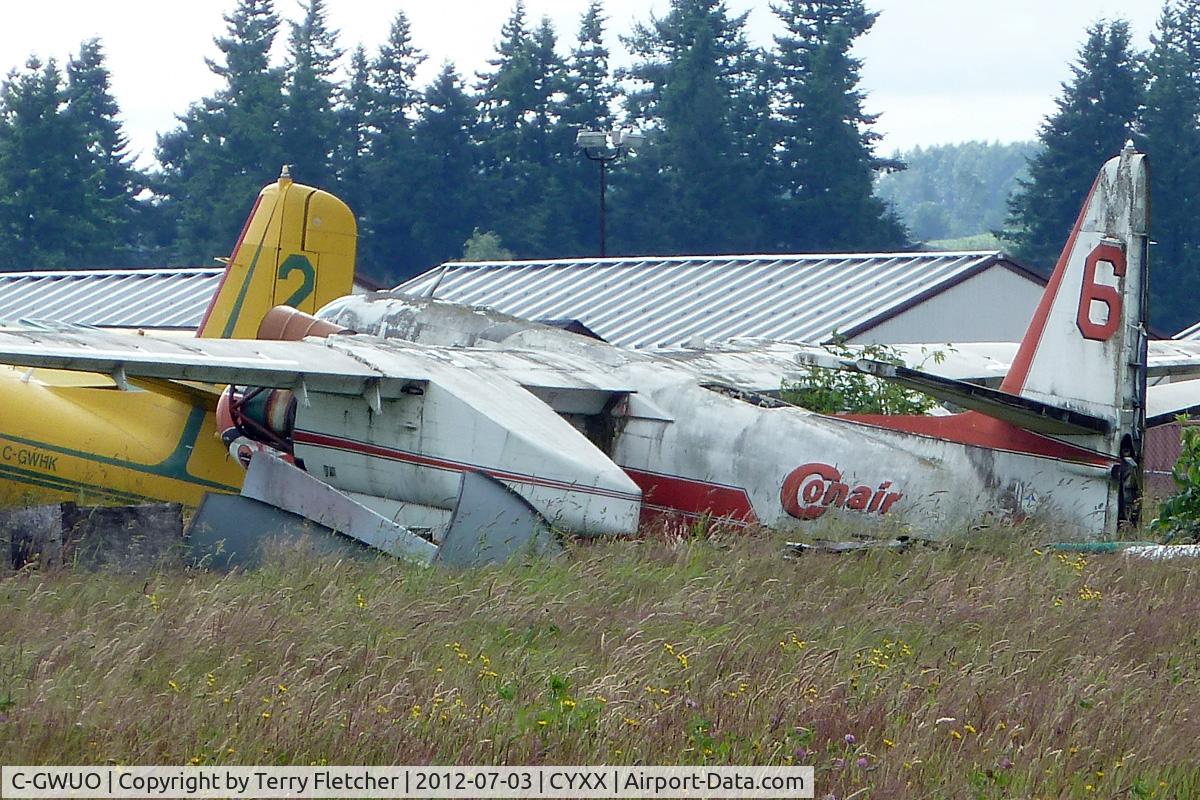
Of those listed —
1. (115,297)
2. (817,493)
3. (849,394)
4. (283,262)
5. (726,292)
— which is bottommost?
(817,493)

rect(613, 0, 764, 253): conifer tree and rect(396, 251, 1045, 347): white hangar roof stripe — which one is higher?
rect(613, 0, 764, 253): conifer tree

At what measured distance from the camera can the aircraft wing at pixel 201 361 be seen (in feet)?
32.7

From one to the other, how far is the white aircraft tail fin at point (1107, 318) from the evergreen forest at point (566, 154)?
173ft

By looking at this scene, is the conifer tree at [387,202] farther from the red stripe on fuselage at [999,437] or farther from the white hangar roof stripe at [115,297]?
the red stripe on fuselage at [999,437]

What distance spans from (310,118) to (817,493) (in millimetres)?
61577

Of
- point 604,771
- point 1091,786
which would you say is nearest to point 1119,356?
point 1091,786

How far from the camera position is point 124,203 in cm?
7069

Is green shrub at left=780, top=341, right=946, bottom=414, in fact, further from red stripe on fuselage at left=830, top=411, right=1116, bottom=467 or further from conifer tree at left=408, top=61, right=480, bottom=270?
conifer tree at left=408, top=61, right=480, bottom=270

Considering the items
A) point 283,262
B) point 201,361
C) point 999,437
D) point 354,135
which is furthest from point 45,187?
point 999,437

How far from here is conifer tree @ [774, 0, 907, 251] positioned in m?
66.1

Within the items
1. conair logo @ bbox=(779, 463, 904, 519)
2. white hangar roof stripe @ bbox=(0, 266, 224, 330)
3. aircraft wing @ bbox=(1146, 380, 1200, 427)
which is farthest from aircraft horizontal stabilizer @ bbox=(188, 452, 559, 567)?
white hangar roof stripe @ bbox=(0, 266, 224, 330)

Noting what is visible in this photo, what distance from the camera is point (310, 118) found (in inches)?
2702

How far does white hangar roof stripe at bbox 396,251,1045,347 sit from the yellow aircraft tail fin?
5.47 m

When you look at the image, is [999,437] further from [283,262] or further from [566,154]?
[566,154]
